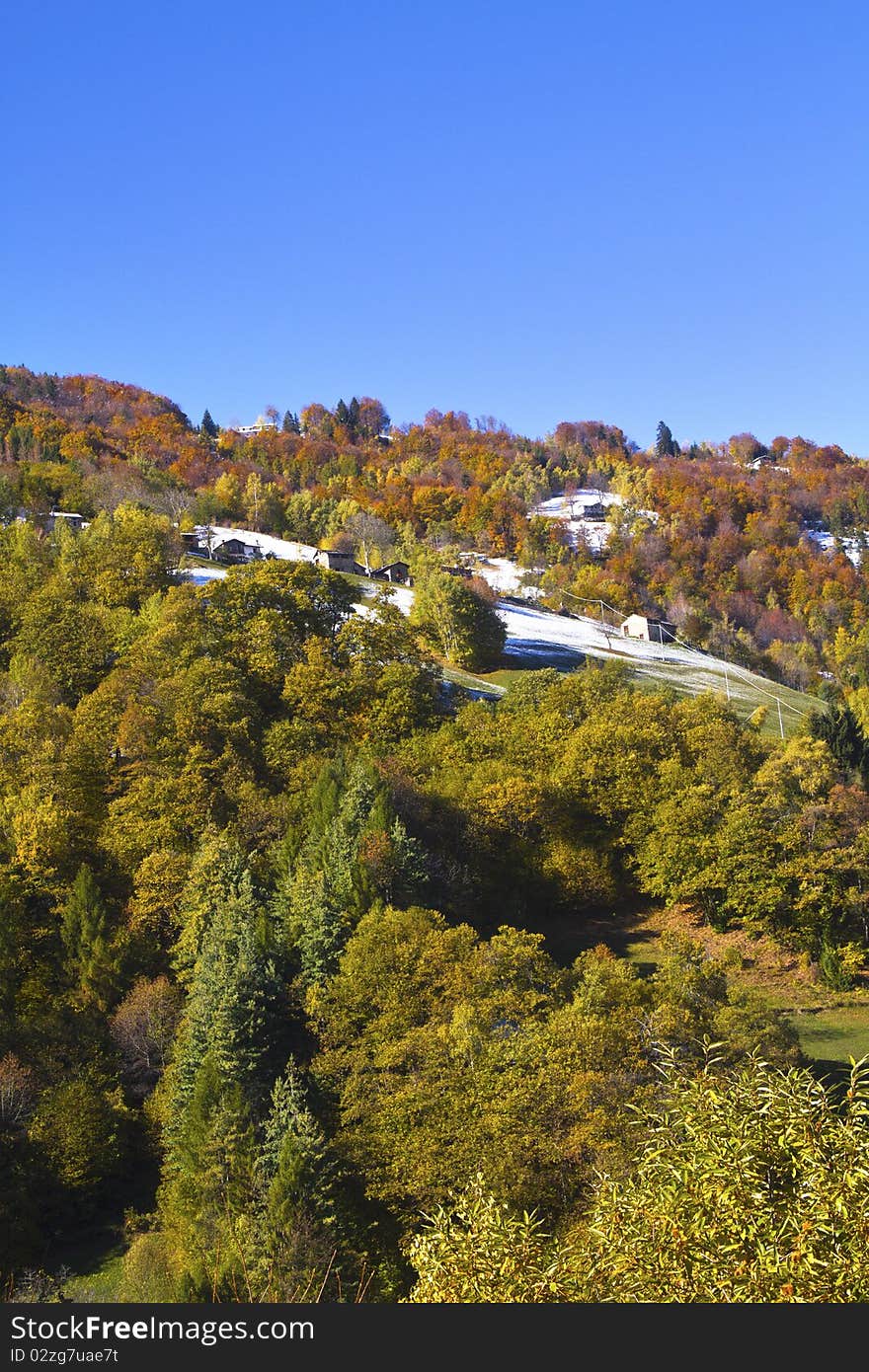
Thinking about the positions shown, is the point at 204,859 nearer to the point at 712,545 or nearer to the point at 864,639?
the point at 864,639

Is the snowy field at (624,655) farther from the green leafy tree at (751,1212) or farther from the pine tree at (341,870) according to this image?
the green leafy tree at (751,1212)

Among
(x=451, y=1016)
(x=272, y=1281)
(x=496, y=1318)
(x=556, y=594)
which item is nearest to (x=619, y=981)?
(x=451, y=1016)

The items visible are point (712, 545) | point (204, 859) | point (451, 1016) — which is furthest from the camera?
point (712, 545)

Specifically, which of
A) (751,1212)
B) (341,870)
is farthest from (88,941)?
(751,1212)

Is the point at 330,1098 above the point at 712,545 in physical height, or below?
below

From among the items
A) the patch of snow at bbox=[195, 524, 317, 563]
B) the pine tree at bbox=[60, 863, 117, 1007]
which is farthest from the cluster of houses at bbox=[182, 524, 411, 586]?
the pine tree at bbox=[60, 863, 117, 1007]

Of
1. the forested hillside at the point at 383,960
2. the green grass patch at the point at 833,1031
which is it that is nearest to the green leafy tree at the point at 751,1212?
the forested hillside at the point at 383,960
